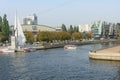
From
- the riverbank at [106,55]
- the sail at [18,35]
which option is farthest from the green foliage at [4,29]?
the riverbank at [106,55]

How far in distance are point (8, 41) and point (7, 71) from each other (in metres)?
83.4

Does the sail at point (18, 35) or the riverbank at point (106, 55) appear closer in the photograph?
the riverbank at point (106, 55)

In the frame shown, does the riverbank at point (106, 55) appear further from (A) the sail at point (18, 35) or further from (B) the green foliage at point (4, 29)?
(B) the green foliage at point (4, 29)

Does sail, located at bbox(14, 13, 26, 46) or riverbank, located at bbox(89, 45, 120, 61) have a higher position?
sail, located at bbox(14, 13, 26, 46)

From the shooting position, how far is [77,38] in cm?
19425

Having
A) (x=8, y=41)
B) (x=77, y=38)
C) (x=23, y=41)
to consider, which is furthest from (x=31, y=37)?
(x=77, y=38)

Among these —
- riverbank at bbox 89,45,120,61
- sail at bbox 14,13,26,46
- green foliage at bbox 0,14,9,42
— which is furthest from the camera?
green foliage at bbox 0,14,9,42

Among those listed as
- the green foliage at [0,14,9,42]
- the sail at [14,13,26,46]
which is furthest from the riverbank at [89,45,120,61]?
the green foliage at [0,14,9,42]

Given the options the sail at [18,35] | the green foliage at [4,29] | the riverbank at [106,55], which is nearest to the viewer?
the riverbank at [106,55]

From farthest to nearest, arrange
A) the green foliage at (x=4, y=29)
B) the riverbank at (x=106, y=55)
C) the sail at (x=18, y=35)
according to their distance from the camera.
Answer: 1. the green foliage at (x=4, y=29)
2. the sail at (x=18, y=35)
3. the riverbank at (x=106, y=55)

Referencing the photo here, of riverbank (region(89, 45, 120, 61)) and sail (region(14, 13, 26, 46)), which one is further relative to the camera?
sail (region(14, 13, 26, 46))

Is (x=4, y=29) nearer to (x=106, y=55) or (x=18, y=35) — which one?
(x=18, y=35)

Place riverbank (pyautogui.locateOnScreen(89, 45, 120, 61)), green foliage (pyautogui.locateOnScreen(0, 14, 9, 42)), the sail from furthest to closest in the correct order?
green foliage (pyautogui.locateOnScreen(0, 14, 9, 42)) < the sail < riverbank (pyautogui.locateOnScreen(89, 45, 120, 61))

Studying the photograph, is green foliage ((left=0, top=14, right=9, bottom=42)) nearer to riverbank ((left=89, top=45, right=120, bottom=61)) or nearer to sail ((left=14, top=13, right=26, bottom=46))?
sail ((left=14, top=13, right=26, bottom=46))
